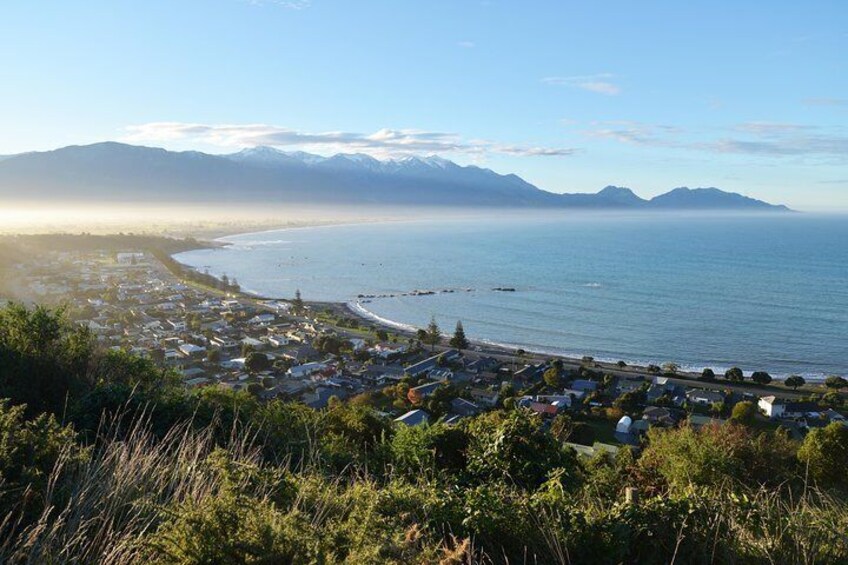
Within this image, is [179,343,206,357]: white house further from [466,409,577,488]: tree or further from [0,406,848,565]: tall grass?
[0,406,848,565]: tall grass

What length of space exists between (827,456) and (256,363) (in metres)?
15.6

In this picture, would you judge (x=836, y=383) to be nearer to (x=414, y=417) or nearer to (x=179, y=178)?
(x=414, y=417)

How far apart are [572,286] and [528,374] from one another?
21711 millimetres

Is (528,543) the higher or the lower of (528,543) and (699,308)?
the higher

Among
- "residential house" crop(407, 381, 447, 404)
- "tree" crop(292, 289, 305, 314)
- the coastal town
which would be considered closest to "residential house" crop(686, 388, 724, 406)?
the coastal town

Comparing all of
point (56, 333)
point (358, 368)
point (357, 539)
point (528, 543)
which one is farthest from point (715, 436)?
point (358, 368)

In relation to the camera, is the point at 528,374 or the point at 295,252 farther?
the point at 295,252

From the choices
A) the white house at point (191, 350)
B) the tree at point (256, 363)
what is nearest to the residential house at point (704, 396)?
the tree at point (256, 363)

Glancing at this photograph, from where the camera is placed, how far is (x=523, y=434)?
4914mm

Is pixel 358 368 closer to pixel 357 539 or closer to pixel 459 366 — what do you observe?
pixel 459 366

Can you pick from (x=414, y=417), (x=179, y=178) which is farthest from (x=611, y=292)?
(x=179, y=178)

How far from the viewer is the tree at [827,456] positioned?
799 cm

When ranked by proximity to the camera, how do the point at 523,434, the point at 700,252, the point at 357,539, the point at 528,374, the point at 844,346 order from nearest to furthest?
the point at 357,539, the point at 523,434, the point at 528,374, the point at 844,346, the point at 700,252

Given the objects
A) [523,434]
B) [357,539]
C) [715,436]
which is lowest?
[715,436]
